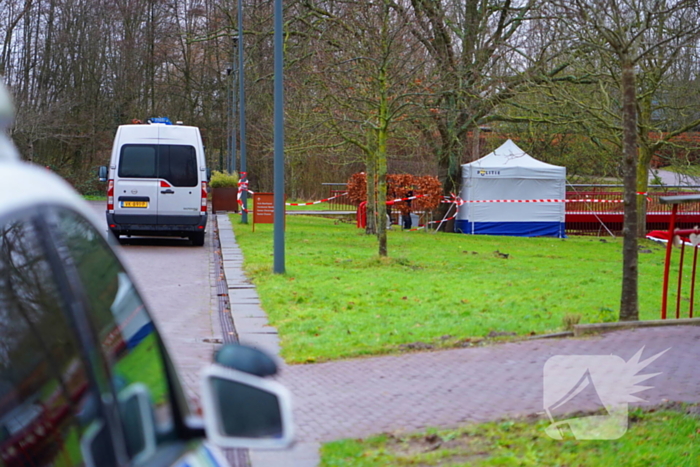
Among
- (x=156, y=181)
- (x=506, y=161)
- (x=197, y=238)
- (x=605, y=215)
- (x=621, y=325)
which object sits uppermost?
(x=506, y=161)

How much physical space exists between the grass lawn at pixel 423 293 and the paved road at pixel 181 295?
0.74 metres

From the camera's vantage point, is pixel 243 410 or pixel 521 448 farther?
pixel 521 448

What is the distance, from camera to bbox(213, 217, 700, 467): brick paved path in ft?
17.8

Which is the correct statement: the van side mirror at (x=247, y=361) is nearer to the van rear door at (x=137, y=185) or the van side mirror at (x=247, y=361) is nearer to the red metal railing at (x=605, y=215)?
the van rear door at (x=137, y=185)

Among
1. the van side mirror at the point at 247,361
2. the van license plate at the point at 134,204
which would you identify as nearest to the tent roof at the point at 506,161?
the van license plate at the point at 134,204

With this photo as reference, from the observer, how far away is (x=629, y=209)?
28.1 feet

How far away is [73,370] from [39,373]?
0.06 metres

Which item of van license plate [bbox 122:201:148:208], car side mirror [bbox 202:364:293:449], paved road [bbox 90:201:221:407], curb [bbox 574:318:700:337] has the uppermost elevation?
car side mirror [bbox 202:364:293:449]

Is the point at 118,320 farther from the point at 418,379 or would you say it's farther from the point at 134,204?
the point at 134,204

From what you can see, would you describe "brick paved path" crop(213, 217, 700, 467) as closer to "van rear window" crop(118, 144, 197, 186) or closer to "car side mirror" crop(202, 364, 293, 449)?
"car side mirror" crop(202, 364, 293, 449)

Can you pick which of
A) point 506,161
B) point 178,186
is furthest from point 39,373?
point 506,161

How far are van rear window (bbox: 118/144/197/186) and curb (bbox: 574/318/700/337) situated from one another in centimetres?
1116

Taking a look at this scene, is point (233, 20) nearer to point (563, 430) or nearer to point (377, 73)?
point (377, 73)

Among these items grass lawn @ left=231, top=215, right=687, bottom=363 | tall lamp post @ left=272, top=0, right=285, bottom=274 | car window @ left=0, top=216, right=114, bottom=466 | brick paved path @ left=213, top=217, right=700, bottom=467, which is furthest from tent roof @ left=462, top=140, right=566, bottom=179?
car window @ left=0, top=216, right=114, bottom=466
